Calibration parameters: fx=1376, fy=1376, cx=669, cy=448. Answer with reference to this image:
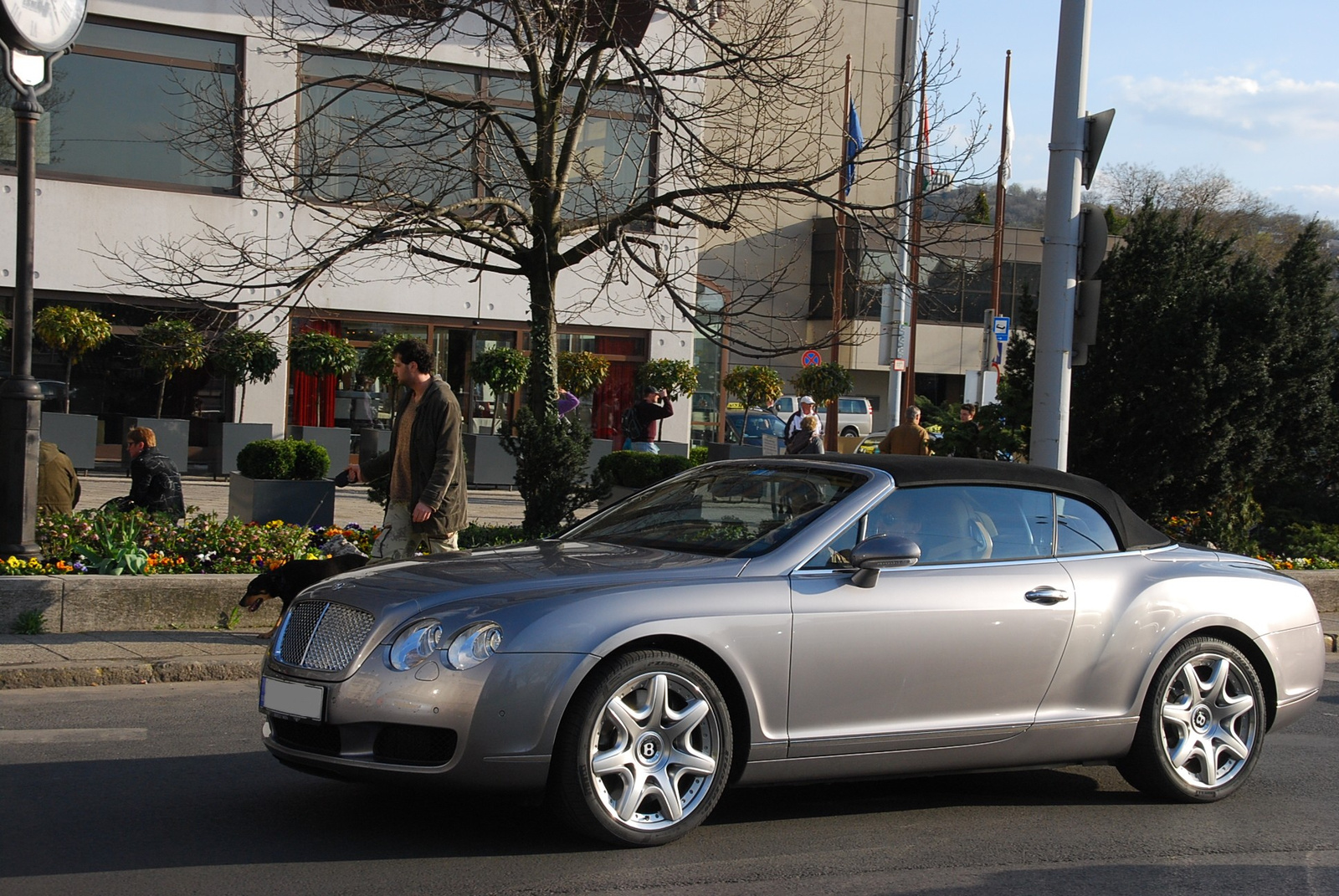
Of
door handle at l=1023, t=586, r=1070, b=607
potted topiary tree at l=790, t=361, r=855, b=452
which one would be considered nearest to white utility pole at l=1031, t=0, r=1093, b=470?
door handle at l=1023, t=586, r=1070, b=607

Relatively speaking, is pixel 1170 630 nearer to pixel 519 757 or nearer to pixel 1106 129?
pixel 519 757

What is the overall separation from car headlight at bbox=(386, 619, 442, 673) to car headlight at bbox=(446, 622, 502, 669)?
0.06m

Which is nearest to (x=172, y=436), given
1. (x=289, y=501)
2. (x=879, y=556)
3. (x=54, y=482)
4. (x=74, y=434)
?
(x=74, y=434)

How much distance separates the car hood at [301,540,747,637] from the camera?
16.0 ft

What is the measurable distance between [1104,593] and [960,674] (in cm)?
89

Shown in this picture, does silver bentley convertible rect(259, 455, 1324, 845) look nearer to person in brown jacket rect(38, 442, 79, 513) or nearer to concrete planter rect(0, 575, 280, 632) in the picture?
concrete planter rect(0, 575, 280, 632)

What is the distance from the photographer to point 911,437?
15680mm

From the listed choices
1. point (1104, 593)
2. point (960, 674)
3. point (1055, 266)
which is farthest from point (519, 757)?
point (1055, 266)

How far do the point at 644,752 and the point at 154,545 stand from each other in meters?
Result: 6.14

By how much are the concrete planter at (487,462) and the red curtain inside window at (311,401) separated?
2660 mm

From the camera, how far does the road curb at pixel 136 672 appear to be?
25.8 ft

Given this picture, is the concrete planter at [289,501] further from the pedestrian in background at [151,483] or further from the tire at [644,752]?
the tire at [644,752]

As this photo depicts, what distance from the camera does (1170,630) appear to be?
19.9 ft

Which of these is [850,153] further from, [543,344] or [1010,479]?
[1010,479]
